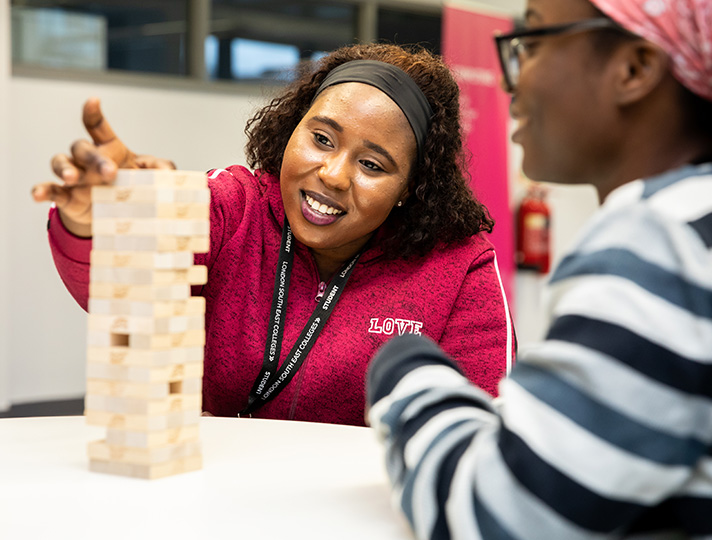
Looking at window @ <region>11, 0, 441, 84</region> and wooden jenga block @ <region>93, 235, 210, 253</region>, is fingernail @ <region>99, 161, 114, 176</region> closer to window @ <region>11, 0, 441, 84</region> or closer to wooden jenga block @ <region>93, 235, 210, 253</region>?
wooden jenga block @ <region>93, 235, 210, 253</region>

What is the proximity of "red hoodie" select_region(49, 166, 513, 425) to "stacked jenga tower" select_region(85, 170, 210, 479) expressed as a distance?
75cm

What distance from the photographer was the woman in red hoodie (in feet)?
6.64

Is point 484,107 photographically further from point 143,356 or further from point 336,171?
point 143,356

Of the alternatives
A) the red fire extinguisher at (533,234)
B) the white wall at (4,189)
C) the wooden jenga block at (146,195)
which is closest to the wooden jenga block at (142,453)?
the wooden jenga block at (146,195)

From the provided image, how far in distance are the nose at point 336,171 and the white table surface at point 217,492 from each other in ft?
2.15

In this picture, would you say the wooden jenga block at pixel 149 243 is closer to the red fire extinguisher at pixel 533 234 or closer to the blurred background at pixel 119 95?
the blurred background at pixel 119 95

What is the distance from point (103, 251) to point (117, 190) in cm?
9

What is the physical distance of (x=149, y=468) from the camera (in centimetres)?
123

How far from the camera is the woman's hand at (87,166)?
1.26 metres

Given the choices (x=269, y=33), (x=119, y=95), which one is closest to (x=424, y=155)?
(x=119, y=95)

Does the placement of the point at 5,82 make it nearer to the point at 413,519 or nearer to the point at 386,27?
the point at 386,27

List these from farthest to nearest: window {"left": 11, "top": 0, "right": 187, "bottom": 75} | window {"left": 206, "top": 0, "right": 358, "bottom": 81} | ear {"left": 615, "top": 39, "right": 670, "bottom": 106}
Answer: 1. window {"left": 206, "top": 0, "right": 358, "bottom": 81}
2. window {"left": 11, "top": 0, "right": 187, "bottom": 75}
3. ear {"left": 615, "top": 39, "right": 670, "bottom": 106}

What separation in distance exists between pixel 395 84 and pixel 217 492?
Result: 1.24 m

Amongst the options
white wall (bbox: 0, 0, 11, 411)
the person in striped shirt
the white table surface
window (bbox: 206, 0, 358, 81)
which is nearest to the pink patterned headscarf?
the person in striped shirt
